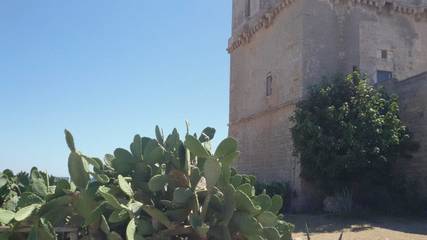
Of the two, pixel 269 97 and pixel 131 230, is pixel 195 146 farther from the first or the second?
pixel 269 97

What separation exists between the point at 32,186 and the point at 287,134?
1440 centimetres

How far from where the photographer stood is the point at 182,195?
3.54m

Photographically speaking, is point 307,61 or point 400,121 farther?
point 307,61

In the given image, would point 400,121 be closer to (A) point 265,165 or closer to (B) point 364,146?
(B) point 364,146

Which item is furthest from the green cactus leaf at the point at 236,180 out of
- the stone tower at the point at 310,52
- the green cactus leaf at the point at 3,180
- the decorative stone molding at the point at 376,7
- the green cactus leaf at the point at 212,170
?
the decorative stone molding at the point at 376,7

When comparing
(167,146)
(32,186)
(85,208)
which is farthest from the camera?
(167,146)

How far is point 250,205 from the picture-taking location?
3664mm

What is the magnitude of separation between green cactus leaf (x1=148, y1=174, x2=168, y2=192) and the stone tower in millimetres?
12929

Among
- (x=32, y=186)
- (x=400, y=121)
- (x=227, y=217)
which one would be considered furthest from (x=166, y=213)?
(x=400, y=121)

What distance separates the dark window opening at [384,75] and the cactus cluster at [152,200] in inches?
599

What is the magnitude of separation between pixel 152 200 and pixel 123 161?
1.36 ft

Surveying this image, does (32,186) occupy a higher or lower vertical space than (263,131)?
lower

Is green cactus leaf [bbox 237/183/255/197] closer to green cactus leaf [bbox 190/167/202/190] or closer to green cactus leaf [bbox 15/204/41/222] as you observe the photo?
green cactus leaf [bbox 190/167/202/190]

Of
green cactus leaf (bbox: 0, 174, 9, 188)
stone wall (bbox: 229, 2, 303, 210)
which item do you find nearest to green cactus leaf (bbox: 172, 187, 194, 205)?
green cactus leaf (bbox: 0, 174, 9, 188)
